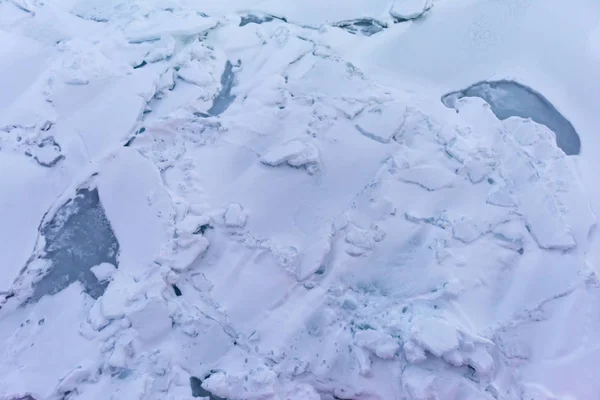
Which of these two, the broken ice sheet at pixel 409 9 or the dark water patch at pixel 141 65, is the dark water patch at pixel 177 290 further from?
the broken ice sheet at pixel 409 9

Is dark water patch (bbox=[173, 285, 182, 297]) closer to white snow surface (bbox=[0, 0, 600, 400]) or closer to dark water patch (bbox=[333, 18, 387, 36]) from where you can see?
white snow surface (bbox=[0, 0, 600, 400])

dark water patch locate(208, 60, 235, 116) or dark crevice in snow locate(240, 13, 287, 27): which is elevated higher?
dark crevice in snow locate(240, 13, 287, 27)

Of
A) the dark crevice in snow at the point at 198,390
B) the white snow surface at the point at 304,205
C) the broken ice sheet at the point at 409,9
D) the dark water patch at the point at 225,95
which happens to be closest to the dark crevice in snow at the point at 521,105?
the white snow surface at the point at 304,205

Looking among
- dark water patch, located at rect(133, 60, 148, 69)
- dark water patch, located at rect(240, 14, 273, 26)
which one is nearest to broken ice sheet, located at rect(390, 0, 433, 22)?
dark water patch, located at rect(240, 14, 273, 26)

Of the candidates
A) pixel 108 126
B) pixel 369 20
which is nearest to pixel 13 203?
pixel 108 126

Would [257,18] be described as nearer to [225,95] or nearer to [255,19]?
[255,19]

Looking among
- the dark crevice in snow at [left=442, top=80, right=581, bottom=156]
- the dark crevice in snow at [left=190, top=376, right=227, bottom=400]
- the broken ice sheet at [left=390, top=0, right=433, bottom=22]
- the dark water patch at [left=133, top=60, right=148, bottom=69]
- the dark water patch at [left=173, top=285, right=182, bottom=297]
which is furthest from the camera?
the broken ice sheet at [left=390, top=0, right=433, bottom=22]
